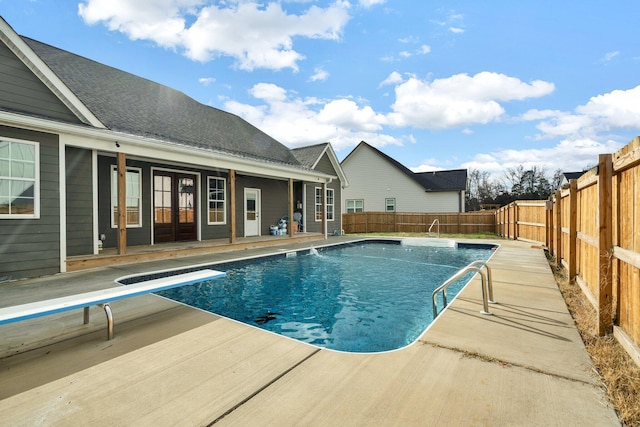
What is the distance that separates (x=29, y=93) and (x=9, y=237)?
297cm

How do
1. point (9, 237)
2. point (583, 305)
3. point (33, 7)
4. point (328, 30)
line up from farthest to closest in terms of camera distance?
point (328, 30) → point (33, 7) → point (9, 237) → point (583, 305)

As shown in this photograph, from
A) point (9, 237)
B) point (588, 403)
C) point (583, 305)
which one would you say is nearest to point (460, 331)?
point (588, 403)

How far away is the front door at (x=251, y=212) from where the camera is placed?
13.3 m

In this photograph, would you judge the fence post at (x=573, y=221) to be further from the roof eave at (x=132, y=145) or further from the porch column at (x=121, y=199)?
the porch column at (x=121, y=199)

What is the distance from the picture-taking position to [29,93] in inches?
251

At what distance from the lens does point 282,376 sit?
2.43 m

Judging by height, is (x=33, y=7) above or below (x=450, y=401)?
above

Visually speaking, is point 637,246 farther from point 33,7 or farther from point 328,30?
point 33,7

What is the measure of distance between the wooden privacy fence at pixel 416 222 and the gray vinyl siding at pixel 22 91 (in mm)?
15769

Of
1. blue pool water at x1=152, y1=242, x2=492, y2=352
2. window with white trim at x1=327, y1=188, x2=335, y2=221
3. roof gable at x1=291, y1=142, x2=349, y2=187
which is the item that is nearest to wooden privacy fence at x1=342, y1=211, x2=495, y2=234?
window with white trim at x1=327, y1=188, x2=335, y2=221

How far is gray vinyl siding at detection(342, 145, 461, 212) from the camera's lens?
24203 millimetres

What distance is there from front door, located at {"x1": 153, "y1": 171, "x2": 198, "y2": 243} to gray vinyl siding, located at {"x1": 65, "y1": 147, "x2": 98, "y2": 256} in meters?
2.33

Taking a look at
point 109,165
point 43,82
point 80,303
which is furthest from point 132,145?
point 80,303

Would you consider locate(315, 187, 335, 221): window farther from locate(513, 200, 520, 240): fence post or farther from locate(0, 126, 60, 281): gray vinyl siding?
Result: locate(0, 126, 60, 281): gray vinyl siding
